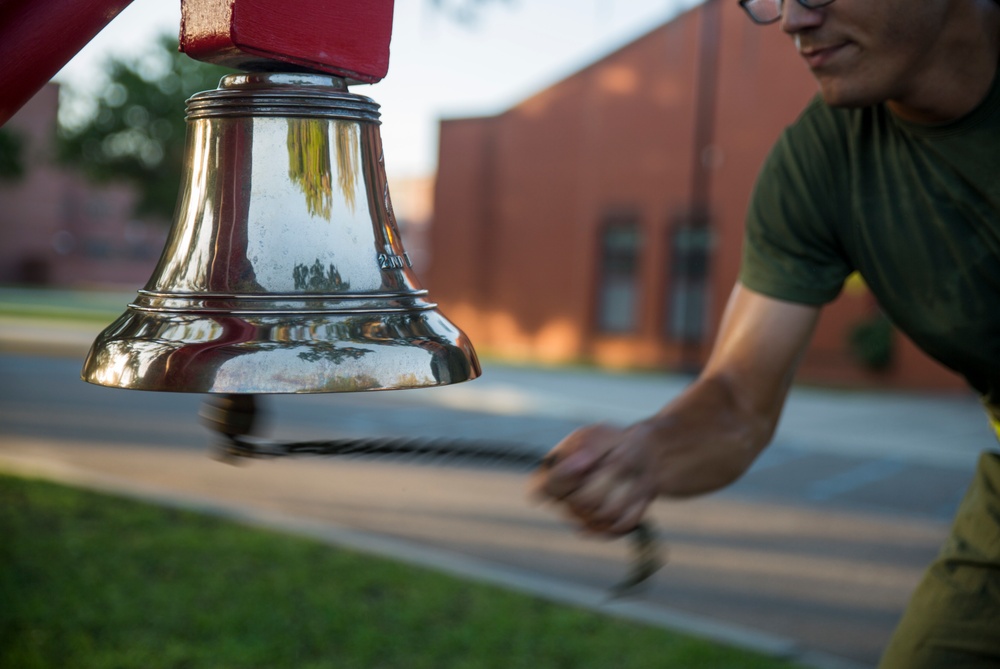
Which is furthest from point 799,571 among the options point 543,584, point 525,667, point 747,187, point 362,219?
point 747,187

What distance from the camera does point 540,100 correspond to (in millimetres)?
22547

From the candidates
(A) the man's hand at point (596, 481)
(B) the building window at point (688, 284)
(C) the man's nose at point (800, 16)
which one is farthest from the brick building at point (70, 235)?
(A) the man's hand at point (596, 481)

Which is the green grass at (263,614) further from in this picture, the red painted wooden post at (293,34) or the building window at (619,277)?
the building window at (619,277)

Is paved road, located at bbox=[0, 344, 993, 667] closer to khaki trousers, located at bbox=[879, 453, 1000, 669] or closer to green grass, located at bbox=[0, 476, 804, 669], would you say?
green grass, located at bbox=[0, 476, 804, 669]

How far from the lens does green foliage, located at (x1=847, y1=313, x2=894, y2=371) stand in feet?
59.1

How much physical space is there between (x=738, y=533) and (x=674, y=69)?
1429 cm

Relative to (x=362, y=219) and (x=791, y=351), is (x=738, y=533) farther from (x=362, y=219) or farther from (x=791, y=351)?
(x=362, y=219)

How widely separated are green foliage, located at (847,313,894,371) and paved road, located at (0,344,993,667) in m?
3.10

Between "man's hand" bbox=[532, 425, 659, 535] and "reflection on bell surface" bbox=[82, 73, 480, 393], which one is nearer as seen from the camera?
"reflection on bell surface" bbox=[82, 73, 480, 393]

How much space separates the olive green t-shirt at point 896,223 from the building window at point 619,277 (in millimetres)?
19236

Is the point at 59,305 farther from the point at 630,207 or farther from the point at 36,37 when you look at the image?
the point at 36,37

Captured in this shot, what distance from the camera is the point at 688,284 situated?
20.6m

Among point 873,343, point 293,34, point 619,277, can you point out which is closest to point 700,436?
point 293,34

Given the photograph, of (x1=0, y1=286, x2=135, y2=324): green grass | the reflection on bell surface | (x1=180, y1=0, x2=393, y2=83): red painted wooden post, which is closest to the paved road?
the reflection on bell surface
